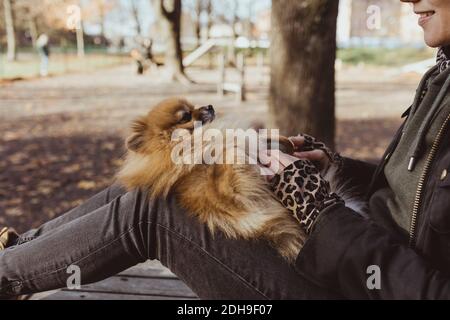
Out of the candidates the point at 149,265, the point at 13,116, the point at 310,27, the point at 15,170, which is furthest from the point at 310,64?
the point at 13,116

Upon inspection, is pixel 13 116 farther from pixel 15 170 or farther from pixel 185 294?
pixel 185 294

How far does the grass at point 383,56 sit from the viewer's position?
30016 mm

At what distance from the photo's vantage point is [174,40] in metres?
15.1

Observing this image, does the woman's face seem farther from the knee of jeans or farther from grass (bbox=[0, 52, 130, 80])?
grass (bbox=[0, 52, 130, 80])

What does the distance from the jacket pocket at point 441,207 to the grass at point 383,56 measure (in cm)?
3049

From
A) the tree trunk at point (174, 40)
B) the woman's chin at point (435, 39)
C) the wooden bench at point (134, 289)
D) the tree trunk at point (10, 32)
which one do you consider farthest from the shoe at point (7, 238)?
the tree trunk at point (10, 32)

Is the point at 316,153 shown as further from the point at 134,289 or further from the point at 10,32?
the point at 10,32

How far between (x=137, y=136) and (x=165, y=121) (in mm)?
107

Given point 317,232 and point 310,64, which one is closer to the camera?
point 317,232

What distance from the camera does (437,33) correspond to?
5.03 ft

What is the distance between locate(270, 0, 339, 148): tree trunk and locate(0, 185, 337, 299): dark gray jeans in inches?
95.5

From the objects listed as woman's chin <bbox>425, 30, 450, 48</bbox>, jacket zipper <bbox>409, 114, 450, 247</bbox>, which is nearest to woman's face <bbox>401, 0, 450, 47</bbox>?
woman's chin <bbox>425, 30, 450, 48</bbox>

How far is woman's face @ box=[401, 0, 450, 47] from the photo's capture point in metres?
1.51

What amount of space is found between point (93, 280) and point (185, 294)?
782 millimetres
